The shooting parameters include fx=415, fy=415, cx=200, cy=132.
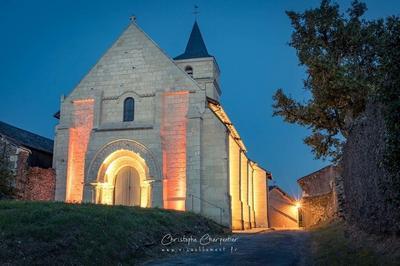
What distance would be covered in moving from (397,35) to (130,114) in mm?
20889

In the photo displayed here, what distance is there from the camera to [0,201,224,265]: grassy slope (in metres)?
9.14

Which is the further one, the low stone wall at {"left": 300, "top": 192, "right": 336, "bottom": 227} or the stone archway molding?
the low stone wall at {"left": 300, "top": 192, "right": 336, "bottom": 227}

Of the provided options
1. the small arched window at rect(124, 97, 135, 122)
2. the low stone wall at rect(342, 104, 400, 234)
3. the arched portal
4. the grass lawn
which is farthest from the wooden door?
the grass lawn

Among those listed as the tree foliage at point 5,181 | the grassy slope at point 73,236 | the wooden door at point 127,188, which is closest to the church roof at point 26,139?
the tree foliage at point 5,181

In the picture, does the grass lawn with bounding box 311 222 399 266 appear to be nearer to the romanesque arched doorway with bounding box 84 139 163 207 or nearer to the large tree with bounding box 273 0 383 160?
the large tree with bounding box 273 0 383 160

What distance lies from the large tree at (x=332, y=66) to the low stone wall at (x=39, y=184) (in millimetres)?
15434

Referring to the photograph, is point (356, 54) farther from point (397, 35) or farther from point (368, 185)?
point (397, 35)

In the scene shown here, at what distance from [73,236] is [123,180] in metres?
16.9

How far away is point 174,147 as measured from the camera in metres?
26.2

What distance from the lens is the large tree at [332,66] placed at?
733 inches

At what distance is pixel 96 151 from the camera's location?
2662cm

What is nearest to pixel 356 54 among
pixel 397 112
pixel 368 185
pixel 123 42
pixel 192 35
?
pixel 368 185

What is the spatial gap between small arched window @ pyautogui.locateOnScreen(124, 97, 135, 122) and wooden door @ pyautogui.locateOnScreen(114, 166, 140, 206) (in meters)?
3.30

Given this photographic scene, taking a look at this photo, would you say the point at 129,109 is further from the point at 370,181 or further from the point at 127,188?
the point at 370,181
